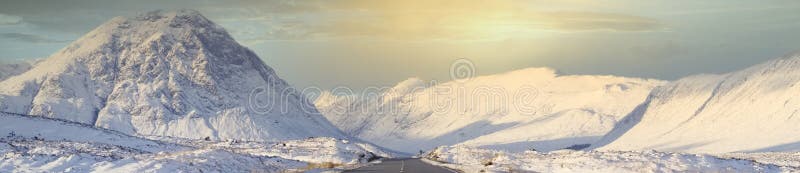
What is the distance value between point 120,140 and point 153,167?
93788mm

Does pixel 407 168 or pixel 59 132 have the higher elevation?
pixel 59 132

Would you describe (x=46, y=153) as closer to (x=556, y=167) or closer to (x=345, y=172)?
(x=345, y=172)

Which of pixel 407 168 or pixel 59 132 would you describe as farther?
pixel 59 132

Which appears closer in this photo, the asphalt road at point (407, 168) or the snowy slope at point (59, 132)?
the asphalt road at point (407, 168)

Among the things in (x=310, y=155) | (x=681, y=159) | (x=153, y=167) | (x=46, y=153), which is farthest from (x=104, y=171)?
→ (x=310, y=155)

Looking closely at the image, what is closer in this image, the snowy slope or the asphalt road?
the asphalt road

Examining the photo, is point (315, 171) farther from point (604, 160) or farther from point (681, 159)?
point (681, 159)

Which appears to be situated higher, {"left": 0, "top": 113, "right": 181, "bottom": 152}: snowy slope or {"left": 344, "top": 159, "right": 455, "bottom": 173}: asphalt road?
{"left": 0, "top": 113, "right": 181, "bottom": 152}: snowy slope

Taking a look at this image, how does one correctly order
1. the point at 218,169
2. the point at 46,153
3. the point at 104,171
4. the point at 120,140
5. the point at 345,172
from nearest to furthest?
the point at 104,171
the point at 218,169
the point at 46,153
the point at 345,172
the point at 120,140

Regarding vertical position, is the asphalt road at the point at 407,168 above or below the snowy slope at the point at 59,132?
below

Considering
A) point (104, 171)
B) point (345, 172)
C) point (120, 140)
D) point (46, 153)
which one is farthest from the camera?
point (120, 140)

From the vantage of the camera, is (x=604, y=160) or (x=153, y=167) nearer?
(x=153, y=167)

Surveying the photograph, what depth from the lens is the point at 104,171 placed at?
5612cm

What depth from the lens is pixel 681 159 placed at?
223 feet
